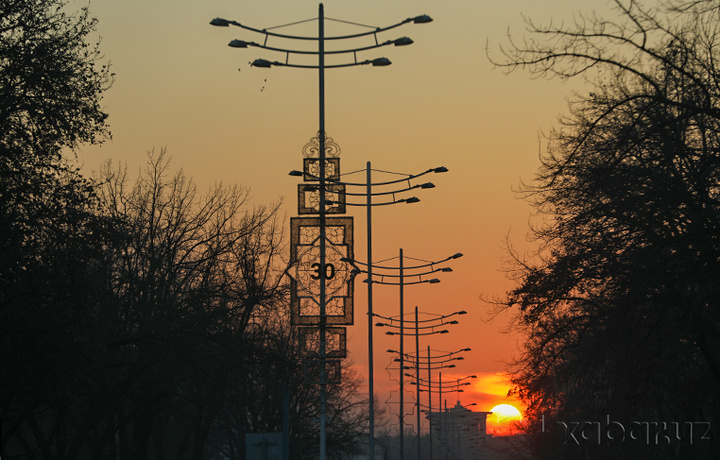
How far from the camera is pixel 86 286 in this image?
22.8 meters

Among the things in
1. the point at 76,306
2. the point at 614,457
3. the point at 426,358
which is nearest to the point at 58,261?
the point at 76,306

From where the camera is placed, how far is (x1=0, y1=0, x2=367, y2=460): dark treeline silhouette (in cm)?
2022

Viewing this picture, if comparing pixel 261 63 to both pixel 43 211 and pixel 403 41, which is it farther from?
pixel 43 211

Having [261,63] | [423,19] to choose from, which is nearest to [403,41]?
[423,19]

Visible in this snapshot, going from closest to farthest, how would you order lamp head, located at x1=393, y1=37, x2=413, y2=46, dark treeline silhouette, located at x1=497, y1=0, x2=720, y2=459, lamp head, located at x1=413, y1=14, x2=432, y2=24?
dark treeline silhouette, located at x1=497, y1=0, x2=720, y2=459
lamp head, located at x1=393, y1=37, x2=413, y2=46
lamp head, located at x1=413, y1=14, x2=432, y2=24

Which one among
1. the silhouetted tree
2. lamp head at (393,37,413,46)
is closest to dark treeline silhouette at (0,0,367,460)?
the silhouetted tree

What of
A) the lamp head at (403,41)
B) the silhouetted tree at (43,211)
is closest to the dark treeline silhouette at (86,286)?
the silhouetted tree at (43,211)

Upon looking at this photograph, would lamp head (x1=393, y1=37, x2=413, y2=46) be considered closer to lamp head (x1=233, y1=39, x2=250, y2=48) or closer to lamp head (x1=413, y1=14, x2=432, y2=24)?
lamp head (x1=413, y1=14, x2=432, y2=24)

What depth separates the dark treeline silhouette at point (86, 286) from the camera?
66.3ft

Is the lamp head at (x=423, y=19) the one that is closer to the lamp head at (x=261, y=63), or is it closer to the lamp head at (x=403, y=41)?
the lamp head at (x=403, y=41)

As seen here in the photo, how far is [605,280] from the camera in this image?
2291 centimetres

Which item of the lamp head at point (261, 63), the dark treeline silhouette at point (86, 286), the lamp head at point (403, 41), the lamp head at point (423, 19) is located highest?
the lamp head at point (423, 19)

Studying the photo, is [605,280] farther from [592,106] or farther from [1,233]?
[1,233]

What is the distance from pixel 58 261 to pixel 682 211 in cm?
1193
